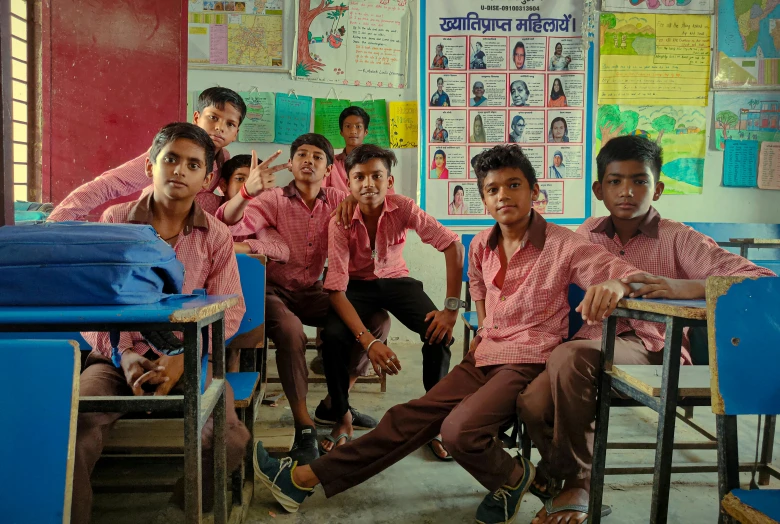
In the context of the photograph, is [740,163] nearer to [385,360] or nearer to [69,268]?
[385,360]

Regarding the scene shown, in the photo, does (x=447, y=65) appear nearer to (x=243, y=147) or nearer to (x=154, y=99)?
(x=243, y=147)

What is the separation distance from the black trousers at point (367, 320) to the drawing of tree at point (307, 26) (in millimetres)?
1870

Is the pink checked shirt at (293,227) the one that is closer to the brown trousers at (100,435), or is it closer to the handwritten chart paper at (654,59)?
the brown trousers at (100,435)

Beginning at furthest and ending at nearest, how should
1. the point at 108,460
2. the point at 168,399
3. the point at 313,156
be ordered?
the point at 313,156 < the point at 108,460 < the point at 168,399

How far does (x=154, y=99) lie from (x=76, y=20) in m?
0.60

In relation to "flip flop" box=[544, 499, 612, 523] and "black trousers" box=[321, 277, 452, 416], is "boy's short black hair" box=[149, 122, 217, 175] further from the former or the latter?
"flip flop" box=[544, 499, 612, 523]

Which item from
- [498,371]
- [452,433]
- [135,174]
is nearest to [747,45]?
[498,371]

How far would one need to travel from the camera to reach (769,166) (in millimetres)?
3785

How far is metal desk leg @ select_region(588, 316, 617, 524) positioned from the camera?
1.42 meters

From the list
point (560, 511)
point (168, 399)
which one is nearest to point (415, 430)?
point (560, 511)

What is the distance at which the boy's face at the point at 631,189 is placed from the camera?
181cm

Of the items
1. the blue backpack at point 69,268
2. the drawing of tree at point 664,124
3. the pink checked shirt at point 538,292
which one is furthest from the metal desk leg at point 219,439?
the drawing of tree at point 664,124

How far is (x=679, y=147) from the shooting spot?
3773mm

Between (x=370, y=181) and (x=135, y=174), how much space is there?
1.05m
